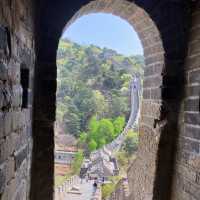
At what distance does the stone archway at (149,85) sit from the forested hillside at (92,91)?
18.7m

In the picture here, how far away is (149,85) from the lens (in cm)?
367

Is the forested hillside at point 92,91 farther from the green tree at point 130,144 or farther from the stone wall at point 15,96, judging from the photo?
the stone wall at point 15,96

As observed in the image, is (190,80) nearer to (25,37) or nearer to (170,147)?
(170,147)

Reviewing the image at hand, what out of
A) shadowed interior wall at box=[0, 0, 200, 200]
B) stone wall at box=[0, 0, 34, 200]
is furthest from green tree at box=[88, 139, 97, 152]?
stone wall at box=[0, 0, 34, 200]

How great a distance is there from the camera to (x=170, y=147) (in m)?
3.22

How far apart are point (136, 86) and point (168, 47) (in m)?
19.6

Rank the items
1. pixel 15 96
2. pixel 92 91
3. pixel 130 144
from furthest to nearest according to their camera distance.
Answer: pixel 92 91 → pixel 130 144 → pixel 15 96

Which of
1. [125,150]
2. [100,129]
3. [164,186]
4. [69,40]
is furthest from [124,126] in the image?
[164,186]

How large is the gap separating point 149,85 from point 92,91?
71.3 ft

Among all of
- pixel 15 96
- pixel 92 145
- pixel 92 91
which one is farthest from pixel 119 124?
pixel 15 96

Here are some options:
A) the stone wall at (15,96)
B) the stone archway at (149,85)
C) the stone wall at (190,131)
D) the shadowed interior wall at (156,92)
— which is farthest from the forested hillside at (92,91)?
the stone wall at (15,96)

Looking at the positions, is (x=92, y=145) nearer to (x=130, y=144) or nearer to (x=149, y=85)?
(x=130, y=144)

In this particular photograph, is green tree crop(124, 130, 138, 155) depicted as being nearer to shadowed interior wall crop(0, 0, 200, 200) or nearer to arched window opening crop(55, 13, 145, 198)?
arched window opening crop(55, 13, 145, 198)

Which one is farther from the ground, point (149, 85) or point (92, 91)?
point (92, 91)
